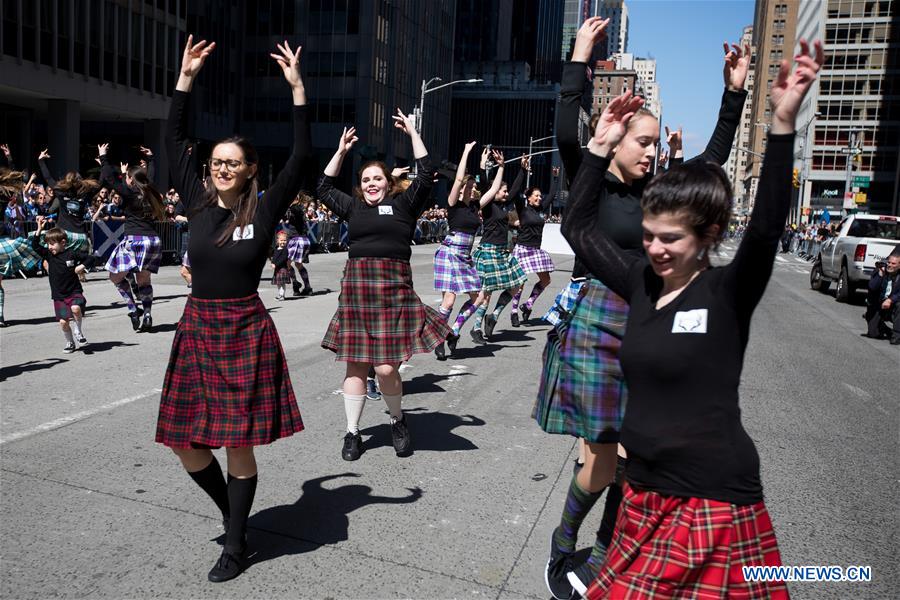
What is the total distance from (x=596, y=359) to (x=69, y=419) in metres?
4.34

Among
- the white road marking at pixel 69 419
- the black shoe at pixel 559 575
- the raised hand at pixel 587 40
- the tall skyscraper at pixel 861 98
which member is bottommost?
the white road marking at pixel 69 419

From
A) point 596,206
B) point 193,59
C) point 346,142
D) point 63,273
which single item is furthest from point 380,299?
point 63,273

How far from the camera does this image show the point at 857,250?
54.5ft

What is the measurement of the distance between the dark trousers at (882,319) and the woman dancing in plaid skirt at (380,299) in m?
9.17

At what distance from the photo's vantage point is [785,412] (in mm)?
6859

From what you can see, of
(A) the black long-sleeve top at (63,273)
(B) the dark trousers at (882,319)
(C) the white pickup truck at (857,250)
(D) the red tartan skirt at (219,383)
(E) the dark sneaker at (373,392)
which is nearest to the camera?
(D) the red tartan skirt at (219,383)

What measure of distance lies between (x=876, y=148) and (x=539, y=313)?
89403 mm

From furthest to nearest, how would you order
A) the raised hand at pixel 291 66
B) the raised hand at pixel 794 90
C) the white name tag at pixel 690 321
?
the raised hand at pixel 291 66 → the white name tag at pixel 690 321 → the raised hand at pixel 794 90

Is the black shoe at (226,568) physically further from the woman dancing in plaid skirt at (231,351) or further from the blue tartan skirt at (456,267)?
the blue tartan skirt at (456,267)

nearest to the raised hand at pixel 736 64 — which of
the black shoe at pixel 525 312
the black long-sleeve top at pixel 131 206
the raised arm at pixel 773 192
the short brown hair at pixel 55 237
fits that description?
the raised arm at pixel 773 192

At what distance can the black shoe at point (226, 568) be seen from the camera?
3.33 meters

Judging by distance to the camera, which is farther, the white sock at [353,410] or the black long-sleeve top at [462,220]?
the black long-sleeve top at [462,220]

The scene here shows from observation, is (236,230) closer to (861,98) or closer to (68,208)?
(68,208)

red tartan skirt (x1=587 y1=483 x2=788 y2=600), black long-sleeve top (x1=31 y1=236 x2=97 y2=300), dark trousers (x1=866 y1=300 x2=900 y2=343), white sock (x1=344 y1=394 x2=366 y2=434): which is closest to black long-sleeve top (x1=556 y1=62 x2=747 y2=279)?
red tartan skirt (x1=587 y1=483 x2=788 y2=600)
